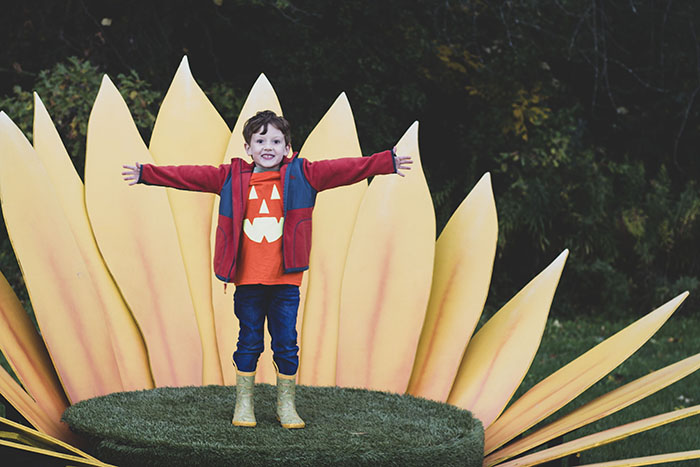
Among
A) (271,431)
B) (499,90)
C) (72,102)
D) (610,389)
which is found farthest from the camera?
(499,90)

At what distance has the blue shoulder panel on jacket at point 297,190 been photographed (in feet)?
9.33

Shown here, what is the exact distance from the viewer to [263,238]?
111 inches

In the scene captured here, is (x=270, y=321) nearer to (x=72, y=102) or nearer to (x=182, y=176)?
(x=182, y=176)

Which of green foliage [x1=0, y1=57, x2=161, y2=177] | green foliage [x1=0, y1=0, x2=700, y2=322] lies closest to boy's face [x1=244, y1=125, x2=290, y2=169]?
green foliage [x1=0, y1=57, x2=161, y2=177]

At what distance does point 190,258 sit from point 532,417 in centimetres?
161

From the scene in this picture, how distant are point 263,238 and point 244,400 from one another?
536 mm

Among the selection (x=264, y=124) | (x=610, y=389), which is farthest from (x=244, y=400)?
(x=610, y=389)

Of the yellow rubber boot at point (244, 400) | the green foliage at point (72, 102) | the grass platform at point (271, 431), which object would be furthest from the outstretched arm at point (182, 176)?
the green foliage at point (72, 102)

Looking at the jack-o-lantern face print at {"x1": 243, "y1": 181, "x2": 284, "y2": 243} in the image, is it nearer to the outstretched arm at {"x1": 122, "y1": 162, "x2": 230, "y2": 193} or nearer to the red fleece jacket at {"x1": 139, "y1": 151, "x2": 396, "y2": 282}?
the red fleece jacket at {"x1": 139, "y1": 151, "x2": 396, "y2": 282}

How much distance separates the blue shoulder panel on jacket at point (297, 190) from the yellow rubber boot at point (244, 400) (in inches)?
22.5

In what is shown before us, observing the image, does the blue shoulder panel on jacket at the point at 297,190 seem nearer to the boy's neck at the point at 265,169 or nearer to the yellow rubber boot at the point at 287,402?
the boy's neck at the point at 265,169

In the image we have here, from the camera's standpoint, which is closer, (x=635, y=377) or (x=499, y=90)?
(x=635, y=377)

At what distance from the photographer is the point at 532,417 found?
11.0 feet

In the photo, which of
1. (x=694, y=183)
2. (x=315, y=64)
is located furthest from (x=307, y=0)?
(x=694, y=183)
